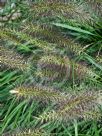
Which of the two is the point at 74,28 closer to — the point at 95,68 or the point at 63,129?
the point at 95,68

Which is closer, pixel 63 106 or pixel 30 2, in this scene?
pixel 63 106

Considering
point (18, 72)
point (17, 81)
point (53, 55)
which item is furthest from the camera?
point (18, 72)

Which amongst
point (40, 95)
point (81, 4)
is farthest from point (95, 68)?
point (40, 95)

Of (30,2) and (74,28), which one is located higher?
(30,2)

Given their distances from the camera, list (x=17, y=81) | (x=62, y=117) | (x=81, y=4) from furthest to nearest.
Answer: (x=17, y=81)
(x=81, y=4)
(x=62, y=117)

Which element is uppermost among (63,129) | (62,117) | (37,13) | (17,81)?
(37,13)

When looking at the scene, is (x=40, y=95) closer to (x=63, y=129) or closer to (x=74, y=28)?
(x=63, y=129)

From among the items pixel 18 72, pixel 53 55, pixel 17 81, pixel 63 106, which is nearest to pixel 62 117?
pixel 63 106
